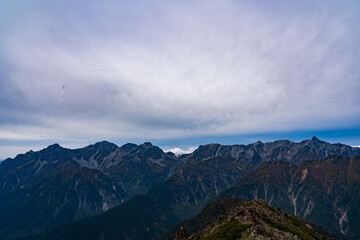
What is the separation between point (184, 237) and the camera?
599 feet

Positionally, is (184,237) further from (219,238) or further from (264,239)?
(264,239)

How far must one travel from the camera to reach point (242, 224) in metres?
129

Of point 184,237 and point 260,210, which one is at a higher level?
point 260,210

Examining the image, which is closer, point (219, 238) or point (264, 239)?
point (264, 239)

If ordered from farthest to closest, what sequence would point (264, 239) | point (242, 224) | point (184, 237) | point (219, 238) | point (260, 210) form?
point (184, 237) → point (260, 210) → point (242, 224) → point (219, 238) → point (264, 239)

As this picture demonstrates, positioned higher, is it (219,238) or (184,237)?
(219,238)

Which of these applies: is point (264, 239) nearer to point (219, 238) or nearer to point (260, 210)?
point (219, 238)

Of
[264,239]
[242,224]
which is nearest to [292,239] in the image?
[264,239]

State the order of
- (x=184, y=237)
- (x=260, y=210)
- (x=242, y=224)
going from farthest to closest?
(x=184, y=237) < (x=260, y=210) < (x=242, y=224)

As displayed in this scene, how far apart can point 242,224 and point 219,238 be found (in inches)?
657

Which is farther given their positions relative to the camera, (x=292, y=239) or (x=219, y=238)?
(x=219, y=238)

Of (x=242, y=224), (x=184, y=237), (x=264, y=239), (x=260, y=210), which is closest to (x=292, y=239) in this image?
(x=264, y=239)

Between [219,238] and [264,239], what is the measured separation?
2790 centimetres

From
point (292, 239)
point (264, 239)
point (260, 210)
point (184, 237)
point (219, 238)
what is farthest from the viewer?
point (184, 237)
